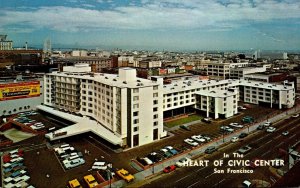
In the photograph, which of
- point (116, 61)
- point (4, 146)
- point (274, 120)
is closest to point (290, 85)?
point (274, 120)

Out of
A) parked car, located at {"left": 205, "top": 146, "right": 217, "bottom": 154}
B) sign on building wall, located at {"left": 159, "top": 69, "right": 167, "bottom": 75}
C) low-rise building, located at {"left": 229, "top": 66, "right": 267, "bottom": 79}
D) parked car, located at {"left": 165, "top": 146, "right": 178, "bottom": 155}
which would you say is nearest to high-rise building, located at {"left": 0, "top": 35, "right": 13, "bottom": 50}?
sign on building wall, located at {"left": 159, "top": 69, "right": 167, "bottom": 75}

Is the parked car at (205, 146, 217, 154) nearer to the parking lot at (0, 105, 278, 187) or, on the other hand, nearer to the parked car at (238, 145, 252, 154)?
the parking lot at (0, 105, 278, 187)

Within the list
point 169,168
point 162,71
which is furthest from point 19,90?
point 162,71

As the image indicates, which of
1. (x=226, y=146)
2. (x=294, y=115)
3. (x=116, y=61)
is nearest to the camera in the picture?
(x=226, y=146)

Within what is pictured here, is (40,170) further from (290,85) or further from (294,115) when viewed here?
(290,85)

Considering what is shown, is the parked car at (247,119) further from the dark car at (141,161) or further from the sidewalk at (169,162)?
the dark car at (141,161)
